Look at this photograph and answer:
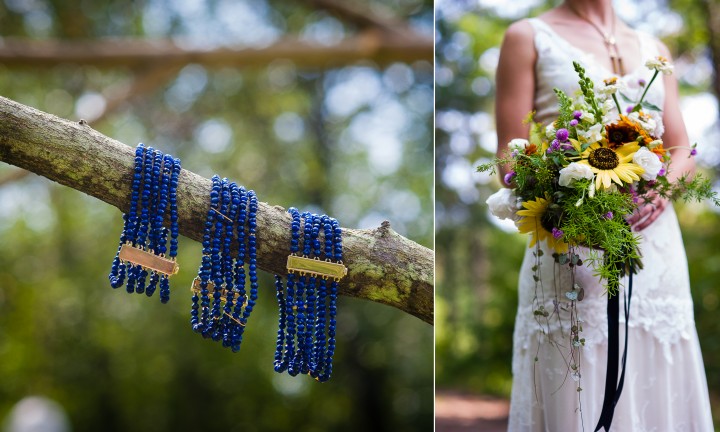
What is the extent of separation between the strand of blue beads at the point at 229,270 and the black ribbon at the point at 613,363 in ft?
2.42

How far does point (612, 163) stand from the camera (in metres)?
1.30

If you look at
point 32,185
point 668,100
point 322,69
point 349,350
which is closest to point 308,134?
point 322,69

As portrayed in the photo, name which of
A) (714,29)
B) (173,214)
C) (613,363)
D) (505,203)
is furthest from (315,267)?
(714,29)

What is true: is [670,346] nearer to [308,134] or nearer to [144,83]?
[144,83]

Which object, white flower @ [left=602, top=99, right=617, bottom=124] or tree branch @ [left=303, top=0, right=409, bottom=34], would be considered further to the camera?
tree branch @ [left=303, top=0, right=409, bottom=34]

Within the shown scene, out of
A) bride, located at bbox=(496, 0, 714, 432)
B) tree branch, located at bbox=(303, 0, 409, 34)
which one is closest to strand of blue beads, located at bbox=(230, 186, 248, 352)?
bride, located at bbox=(496, 0, 714, 432)

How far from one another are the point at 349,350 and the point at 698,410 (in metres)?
3.82

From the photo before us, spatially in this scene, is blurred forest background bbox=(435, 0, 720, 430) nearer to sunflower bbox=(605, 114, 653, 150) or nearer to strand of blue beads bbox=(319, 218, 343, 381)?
sunflower bbox=(605, 114, 653, 150)

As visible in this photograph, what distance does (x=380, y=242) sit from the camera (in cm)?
145

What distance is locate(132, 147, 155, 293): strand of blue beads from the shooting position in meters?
1.29

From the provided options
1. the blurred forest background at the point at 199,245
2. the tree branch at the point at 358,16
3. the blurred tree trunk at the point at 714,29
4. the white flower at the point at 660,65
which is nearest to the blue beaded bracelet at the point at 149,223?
the white flower at the point at 660,65

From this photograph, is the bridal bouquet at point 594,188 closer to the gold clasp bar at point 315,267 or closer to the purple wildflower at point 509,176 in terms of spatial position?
the purple wildflower at point 509,176

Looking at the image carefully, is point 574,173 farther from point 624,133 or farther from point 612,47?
point 612,47

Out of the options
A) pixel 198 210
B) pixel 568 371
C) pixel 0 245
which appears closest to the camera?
pixel 198 210
